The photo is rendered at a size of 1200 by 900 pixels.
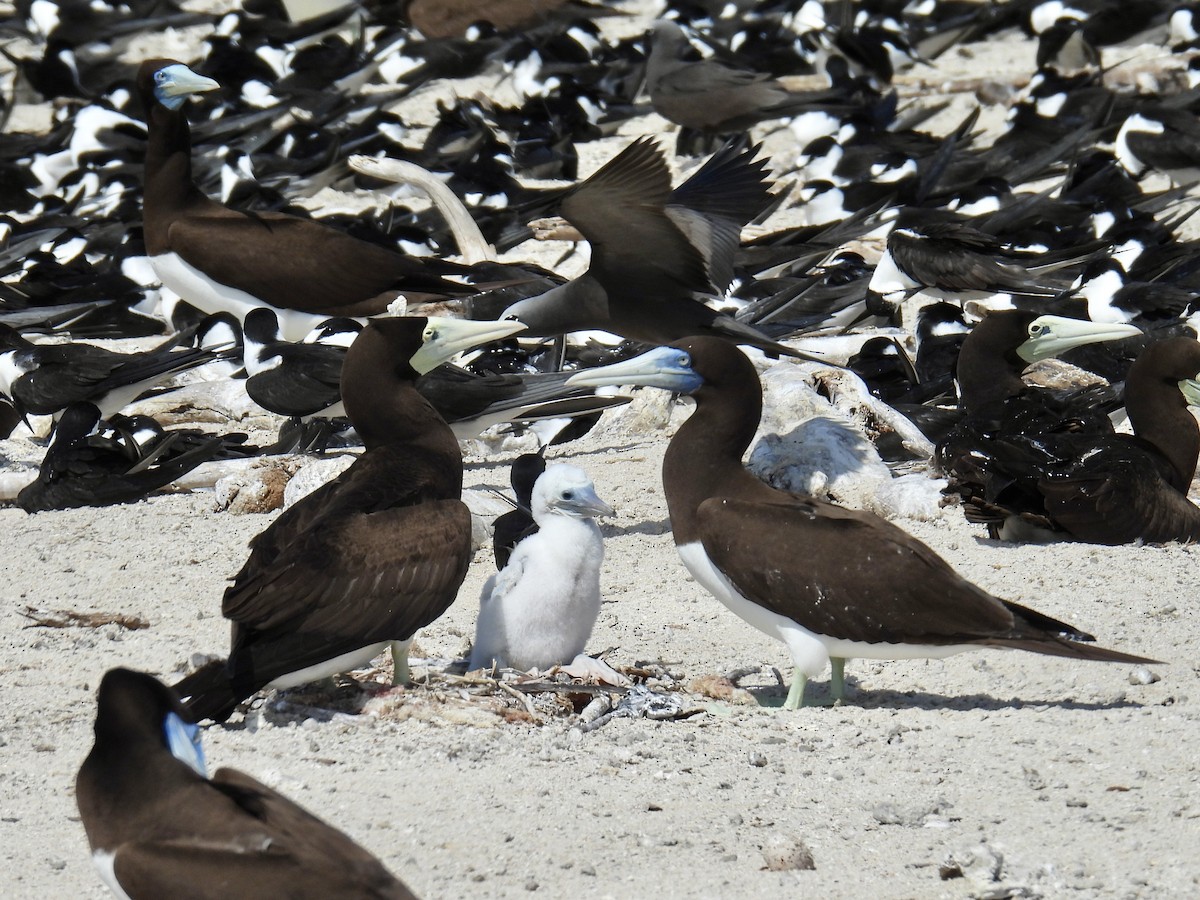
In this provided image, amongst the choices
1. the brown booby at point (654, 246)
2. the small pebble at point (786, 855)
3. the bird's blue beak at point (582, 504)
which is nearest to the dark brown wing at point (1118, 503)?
the brown booby at point (654, 246)

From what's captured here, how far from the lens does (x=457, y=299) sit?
10977 millimetres

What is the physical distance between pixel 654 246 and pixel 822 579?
409cm

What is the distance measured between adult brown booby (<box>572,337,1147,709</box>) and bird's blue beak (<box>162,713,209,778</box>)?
2181 millimetres

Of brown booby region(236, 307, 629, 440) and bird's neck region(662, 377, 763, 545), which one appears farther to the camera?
brown booby region(236, 307, 629, 440)

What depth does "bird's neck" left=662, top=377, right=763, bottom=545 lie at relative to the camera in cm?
559

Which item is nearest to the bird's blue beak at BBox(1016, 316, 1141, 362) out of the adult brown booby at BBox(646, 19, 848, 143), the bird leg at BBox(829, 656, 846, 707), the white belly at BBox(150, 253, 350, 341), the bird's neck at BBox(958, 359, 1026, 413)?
the bird's neck at BBox(958, 359, 1026, 413)

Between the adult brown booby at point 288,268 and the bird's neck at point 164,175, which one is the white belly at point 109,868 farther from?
the bird's neck at point 164,175

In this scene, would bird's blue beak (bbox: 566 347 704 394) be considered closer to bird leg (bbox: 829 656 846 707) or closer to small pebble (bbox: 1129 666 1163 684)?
bird leg (bbox: 829 656 846 707)

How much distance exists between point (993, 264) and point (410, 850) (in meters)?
8.25

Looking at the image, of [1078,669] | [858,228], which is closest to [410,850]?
[1078,669]

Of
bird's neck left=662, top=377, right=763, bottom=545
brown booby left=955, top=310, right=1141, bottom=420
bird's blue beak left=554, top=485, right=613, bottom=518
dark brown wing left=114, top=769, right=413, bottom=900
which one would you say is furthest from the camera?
brown booby left=955, top=310, right=1141, bottom=420

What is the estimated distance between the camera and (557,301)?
31.1 feet

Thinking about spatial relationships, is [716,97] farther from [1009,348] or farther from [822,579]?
[822,579]

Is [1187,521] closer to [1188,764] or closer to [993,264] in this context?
[1188,764]
